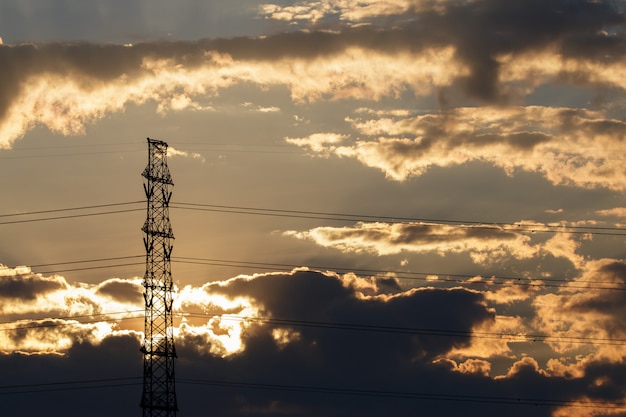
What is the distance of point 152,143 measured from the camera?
5285 inches

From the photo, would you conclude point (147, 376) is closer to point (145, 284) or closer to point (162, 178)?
point (145, 284)

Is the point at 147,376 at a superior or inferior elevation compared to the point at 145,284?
inferior

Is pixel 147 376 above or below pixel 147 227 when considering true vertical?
below

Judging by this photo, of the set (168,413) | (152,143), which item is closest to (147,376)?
(168,413)

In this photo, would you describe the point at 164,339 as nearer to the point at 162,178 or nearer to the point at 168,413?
the point at 168,413

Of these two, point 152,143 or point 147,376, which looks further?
point 152,143

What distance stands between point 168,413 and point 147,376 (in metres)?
4.93

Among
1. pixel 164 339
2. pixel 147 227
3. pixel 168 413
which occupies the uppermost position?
pixel 147 227

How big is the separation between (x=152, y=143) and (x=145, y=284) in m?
17.5

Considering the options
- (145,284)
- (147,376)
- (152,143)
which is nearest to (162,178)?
(152,143)

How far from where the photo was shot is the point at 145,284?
131m

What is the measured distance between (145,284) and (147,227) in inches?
297

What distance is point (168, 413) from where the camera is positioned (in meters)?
125

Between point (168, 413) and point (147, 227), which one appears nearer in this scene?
point (168, 413)
